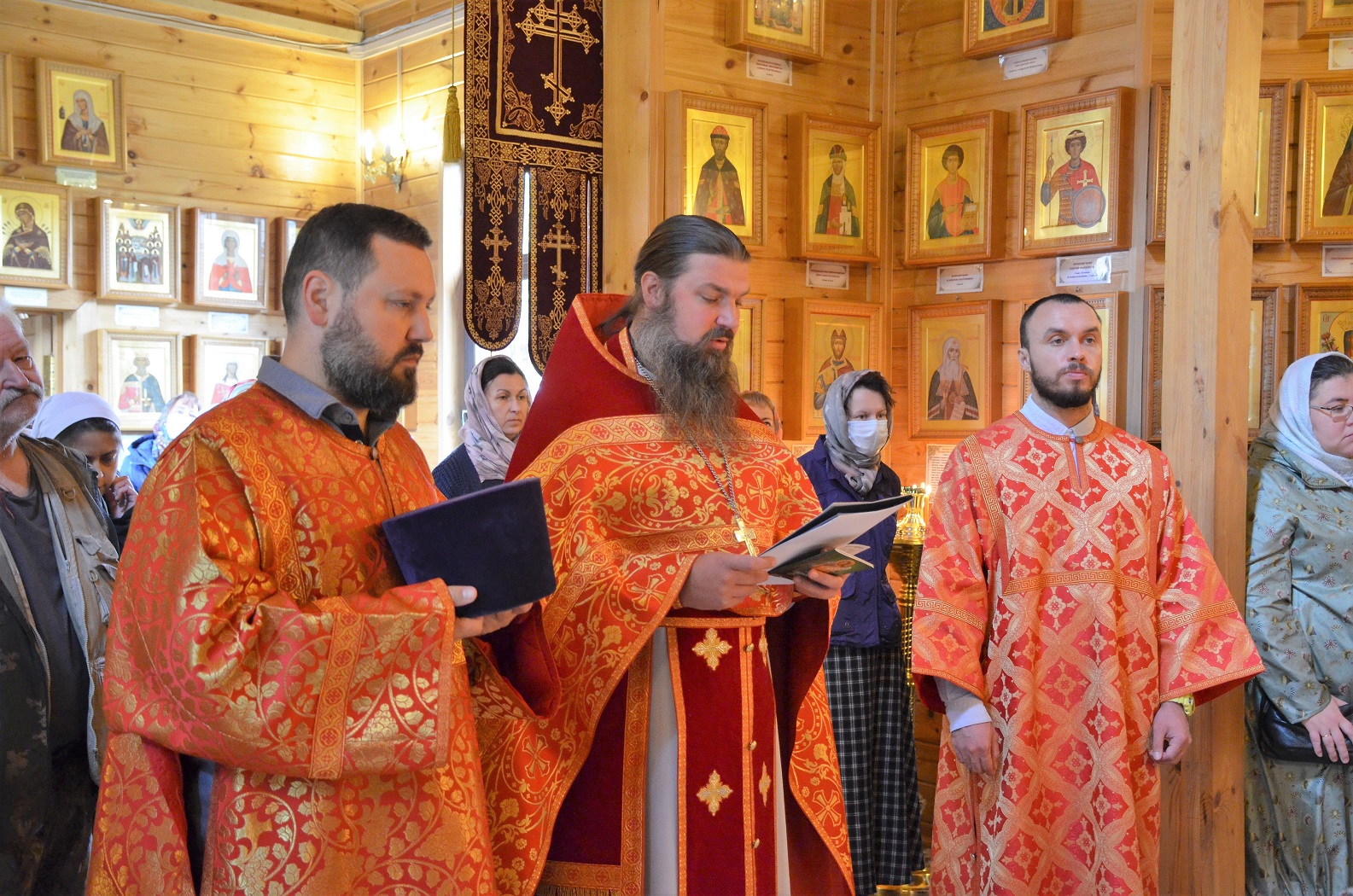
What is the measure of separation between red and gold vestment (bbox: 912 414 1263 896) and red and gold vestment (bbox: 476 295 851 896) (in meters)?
0.78

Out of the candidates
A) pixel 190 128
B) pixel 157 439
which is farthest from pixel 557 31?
pixel 190 128

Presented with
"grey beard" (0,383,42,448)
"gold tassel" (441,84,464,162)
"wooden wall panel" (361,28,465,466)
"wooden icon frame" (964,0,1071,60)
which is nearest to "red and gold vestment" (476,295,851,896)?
"grey beard" (0,383,42,448)

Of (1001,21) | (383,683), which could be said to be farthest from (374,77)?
(383,683)

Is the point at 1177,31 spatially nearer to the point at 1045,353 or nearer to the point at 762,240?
the point at 1045,353

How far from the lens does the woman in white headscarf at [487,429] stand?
4.68 meters

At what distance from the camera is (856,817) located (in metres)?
4.63

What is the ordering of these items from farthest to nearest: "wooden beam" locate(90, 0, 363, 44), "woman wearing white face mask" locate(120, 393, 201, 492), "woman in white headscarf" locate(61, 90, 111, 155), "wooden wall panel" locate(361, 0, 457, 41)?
"wooden wall panel" locate(361, 0, 457, 41) < "wooden beam" locate(90, 0, 363, 44) < "woman in white headscarf" locate(61, 90, 111, 155) < "woman wearing white face mask" locate(120, 393, 201, 492)

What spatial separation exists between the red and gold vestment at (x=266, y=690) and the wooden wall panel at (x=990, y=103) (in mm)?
3836

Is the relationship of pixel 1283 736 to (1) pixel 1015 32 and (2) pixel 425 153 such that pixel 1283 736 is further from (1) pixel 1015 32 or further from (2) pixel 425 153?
(2) pixel 425 153

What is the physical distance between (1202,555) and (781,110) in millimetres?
3216

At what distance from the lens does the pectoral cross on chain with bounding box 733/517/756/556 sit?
271 cm

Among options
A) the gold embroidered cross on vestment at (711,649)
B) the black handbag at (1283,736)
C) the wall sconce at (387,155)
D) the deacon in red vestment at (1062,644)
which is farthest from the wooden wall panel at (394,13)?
the gold embroidered cross on vestment at (711,649)

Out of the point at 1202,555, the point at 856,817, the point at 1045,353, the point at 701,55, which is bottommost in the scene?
the point at 856,817

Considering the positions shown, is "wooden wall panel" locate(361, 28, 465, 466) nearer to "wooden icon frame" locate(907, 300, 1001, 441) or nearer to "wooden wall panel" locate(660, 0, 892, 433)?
"wooden wall panel" locate(660, 0, 892, 433)
